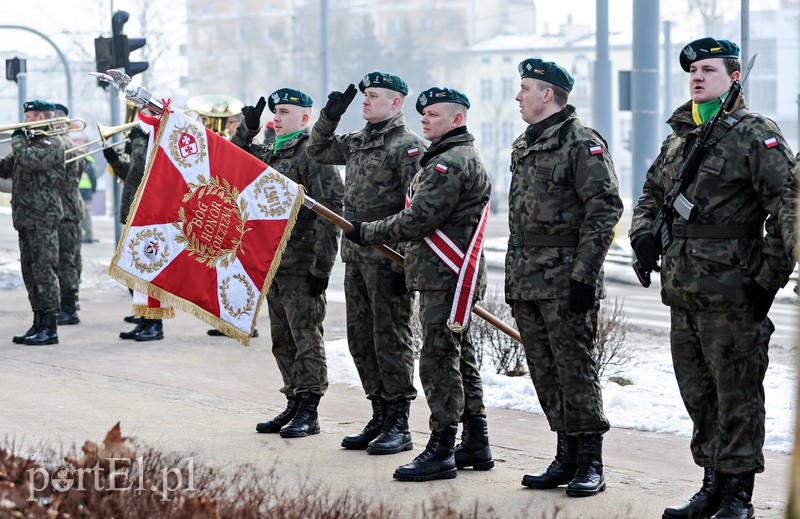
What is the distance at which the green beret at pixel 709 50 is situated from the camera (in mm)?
5645

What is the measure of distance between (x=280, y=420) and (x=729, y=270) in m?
3.22

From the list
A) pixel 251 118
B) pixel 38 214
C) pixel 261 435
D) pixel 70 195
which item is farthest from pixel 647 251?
pixel 70 195

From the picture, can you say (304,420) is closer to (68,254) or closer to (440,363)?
(440,363)

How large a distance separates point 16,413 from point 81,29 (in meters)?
59.0

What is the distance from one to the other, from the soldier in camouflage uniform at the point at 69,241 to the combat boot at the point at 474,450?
695 cm

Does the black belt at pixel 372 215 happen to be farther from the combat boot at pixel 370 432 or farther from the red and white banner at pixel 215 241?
the combat boot at pixel 370 432

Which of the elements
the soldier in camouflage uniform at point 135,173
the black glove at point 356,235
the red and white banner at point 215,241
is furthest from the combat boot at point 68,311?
the black glove at point 356,235

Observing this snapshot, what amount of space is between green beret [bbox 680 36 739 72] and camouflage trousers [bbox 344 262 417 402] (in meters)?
2.20

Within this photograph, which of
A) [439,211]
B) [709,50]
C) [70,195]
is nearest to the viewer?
[709,50]

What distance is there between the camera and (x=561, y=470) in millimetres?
6320

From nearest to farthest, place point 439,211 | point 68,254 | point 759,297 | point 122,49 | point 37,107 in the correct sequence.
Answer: point 759,297, point 439,211, point 37,107, point 68,254, point 122,49

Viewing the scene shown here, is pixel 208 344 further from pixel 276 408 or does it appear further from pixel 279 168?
pixel 279 168

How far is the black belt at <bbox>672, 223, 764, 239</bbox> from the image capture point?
5.54m

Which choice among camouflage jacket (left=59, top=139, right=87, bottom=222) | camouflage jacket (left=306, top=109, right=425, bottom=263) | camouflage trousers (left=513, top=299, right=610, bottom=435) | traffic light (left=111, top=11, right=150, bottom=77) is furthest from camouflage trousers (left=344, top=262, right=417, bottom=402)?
traffic light (left=111, top=11, right=150, bottom=77)
